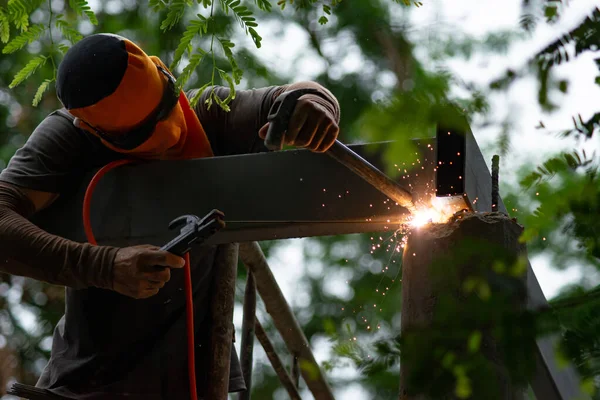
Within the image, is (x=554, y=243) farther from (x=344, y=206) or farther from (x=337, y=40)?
(x=337, y=40)

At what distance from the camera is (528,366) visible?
865 millimetres

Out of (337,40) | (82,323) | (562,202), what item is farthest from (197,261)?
(337,40)

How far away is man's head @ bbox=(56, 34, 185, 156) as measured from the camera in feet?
6.92

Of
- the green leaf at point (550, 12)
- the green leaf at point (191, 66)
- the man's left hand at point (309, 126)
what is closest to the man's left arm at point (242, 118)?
the man's left hand at point (309, 126)

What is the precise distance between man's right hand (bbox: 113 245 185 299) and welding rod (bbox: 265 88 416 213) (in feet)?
1.45

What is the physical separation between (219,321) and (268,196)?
50 centimetres

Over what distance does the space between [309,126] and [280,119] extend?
8cm

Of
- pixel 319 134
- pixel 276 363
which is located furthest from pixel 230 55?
pixel 276 363

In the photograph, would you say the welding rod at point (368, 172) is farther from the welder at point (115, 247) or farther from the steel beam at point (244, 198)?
the welder at point (115, 247)

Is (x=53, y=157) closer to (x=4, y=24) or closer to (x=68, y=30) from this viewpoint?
(x=68, y=30)

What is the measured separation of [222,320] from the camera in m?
2.47

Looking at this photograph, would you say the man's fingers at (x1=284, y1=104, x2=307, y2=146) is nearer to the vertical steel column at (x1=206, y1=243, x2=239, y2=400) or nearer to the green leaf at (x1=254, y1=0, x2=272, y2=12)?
the green leaf at (x1=254, y1=0, x2=272, y2=12)

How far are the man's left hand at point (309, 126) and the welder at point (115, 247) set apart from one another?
13cm

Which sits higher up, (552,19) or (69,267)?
(69,267)
